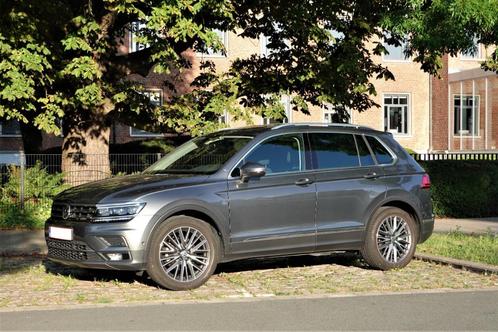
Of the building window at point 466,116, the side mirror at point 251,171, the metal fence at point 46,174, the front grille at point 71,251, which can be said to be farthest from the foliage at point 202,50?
the building window at point 466,116

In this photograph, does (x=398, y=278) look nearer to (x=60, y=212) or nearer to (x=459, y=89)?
(x=60, y=212)

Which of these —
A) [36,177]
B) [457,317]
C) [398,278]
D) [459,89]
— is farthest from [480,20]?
[459,89]

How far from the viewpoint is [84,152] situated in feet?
47.3

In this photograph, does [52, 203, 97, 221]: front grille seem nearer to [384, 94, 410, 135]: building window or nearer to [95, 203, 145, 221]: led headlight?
[95, 203, 145, 221]: led headlight

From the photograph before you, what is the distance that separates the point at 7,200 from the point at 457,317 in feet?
33.2

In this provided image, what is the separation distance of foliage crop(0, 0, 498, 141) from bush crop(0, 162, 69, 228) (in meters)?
1.09

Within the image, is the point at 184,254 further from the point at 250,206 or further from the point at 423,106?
the point at 423,106

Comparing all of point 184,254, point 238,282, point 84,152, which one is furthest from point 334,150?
point 84,152

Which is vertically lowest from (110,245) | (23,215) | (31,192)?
(23,215)

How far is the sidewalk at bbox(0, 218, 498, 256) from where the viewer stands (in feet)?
34.6

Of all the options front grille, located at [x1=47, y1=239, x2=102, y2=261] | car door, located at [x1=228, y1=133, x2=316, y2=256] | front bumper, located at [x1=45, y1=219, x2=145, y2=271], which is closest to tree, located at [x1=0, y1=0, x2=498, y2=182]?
car door, located at [x1=228, y1=133, x2=316, y2=256]

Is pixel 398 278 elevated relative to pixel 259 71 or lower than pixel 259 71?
lower

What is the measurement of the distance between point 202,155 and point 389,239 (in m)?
2.63

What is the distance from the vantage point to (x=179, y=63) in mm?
12742
